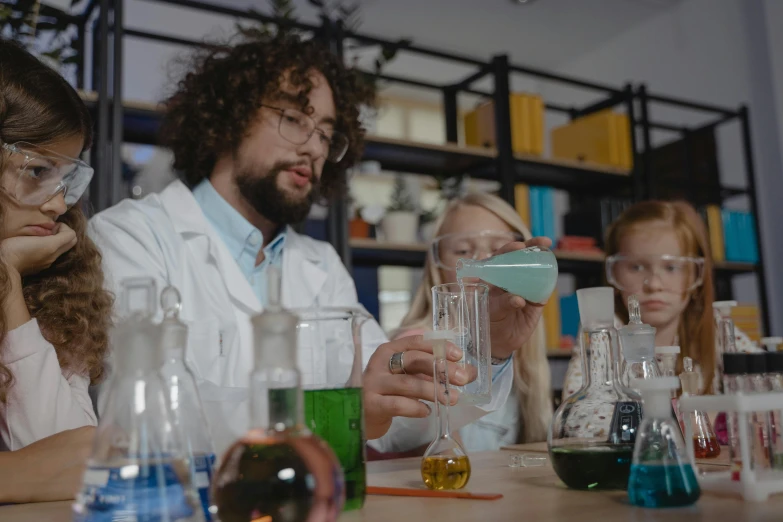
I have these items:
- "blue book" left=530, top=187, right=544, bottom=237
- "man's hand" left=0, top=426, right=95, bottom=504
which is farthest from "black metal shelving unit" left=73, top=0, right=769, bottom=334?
"man's hand" left=0, top=426, right=95, bottom=504

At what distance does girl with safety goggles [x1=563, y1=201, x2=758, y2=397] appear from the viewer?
79.0 inches

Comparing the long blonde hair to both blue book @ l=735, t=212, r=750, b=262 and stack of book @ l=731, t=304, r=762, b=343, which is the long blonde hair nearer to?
stack of book @ l=731, t=304, r=762, b=343

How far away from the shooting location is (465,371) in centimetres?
80

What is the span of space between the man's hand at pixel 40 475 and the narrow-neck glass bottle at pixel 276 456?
0.37 metres

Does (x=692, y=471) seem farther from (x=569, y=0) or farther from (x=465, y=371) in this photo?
(x=569, y=0)

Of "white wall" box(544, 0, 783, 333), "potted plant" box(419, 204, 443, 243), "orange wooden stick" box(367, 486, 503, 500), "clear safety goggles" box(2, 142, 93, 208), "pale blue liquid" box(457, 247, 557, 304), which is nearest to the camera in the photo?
"orange wooden stick" box(367, 486, 503, 500)

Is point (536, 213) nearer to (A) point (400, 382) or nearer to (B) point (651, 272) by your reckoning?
(B) point (651, 272)

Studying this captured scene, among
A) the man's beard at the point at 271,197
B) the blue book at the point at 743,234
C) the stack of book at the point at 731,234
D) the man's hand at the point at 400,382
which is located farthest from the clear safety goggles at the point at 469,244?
the blue book at the point at 743,234

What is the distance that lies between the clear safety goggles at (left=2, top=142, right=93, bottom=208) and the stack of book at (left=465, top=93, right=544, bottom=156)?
2548mm

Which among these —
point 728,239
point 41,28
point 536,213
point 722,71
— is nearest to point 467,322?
point 41,28

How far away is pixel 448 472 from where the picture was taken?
79 centimetres

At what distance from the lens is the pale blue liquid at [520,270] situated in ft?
3.31

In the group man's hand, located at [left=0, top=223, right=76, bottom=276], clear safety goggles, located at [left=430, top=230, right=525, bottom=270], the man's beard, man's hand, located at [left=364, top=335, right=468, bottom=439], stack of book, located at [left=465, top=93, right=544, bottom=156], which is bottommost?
man's hand, located at [left=364, top=335, right=468, bottom=439]

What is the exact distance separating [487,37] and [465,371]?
4998 millimetres
